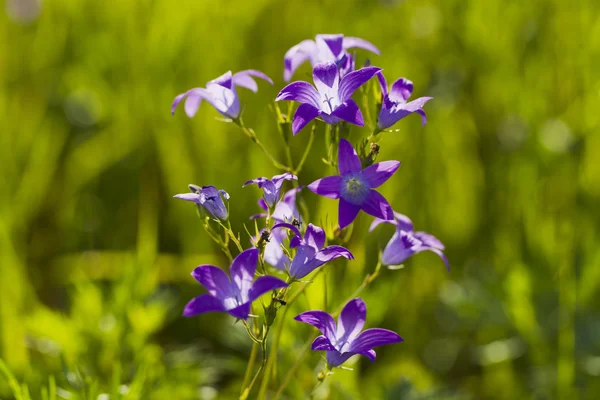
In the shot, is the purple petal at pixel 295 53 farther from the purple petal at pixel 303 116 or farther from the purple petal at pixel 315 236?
the purple petal at pixel 315 236

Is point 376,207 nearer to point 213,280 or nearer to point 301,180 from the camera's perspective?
point 213,280

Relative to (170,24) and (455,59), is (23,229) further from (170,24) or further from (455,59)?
(455,59)

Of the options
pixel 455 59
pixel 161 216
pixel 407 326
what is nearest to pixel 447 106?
pixel 455 59

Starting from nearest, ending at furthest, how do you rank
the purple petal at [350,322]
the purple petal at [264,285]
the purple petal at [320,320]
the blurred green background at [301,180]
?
1. the purple petal at [264,285]
2. the purple petal at [320,320]
3. the purple petal at [350,322]
4. the blurred green background at [301,180]

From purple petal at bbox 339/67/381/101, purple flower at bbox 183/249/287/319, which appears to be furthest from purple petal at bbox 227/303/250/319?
purple petal at bbox 339/67/381/101

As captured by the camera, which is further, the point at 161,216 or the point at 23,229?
the point at 161,216

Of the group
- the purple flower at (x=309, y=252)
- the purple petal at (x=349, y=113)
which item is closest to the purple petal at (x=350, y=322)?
the purple flower at (x=309, y=252)

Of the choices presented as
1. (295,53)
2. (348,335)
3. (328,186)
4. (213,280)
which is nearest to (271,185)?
(328,186)
